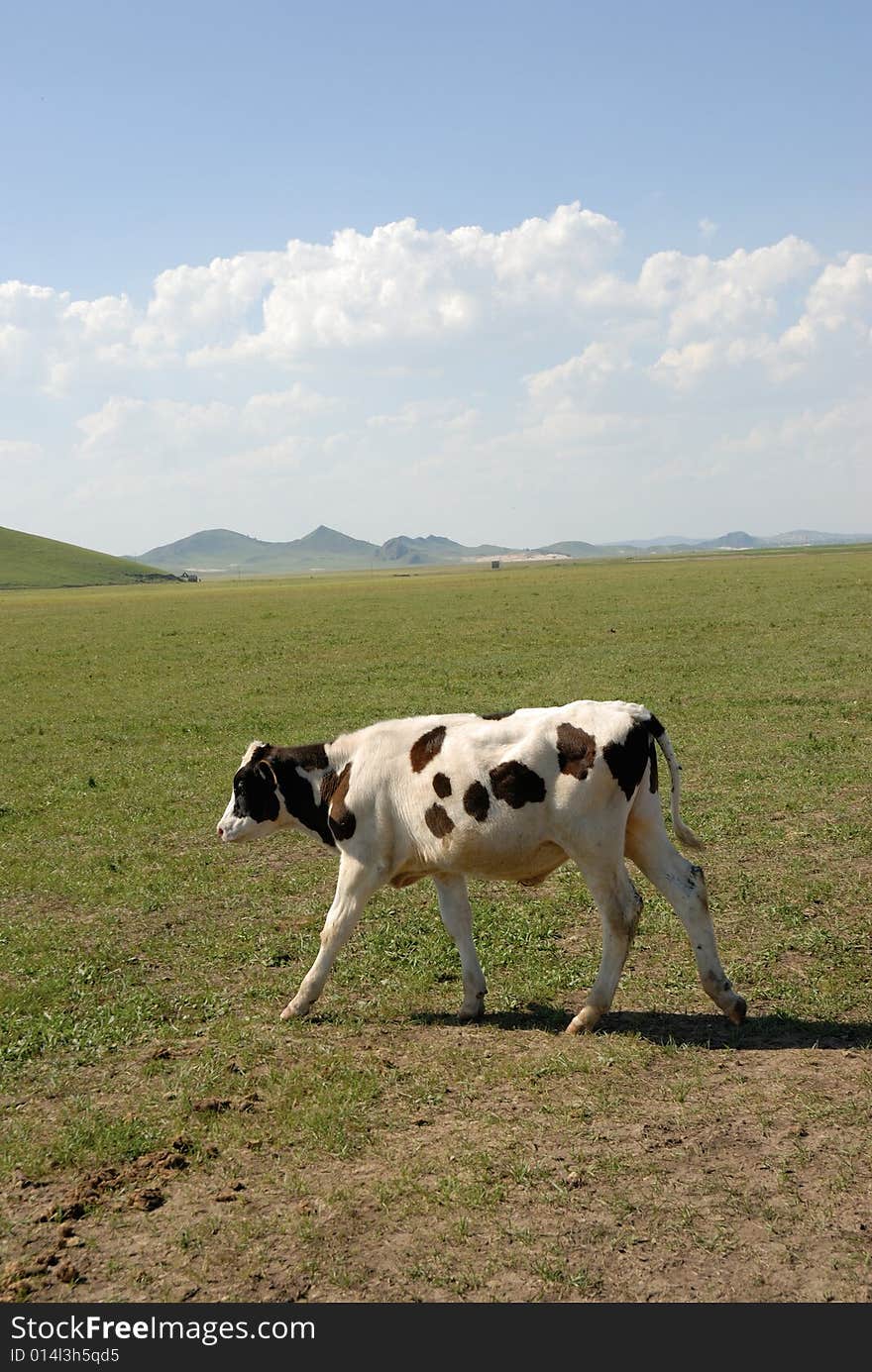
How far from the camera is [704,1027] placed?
8.23m

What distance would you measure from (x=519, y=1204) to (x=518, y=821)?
289cm

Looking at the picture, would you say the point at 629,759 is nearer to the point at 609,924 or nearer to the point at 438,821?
the point at 609,924

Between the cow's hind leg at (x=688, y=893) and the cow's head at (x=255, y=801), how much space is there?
9.90 ft

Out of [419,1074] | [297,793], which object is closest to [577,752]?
[419,1074]

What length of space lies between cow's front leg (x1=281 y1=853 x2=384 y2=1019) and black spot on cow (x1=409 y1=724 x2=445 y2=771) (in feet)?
2.82

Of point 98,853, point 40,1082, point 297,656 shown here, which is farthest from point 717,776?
point 297,656

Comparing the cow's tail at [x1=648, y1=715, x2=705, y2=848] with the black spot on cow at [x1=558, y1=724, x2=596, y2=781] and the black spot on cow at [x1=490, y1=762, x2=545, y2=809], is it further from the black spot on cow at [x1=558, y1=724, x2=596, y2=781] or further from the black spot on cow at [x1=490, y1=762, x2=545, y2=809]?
the black spot on cow at [x1=490, y1=762, x2=545, y2=809]

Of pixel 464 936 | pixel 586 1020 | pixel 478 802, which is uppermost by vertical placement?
pixel 478 802

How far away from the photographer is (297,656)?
35500mm

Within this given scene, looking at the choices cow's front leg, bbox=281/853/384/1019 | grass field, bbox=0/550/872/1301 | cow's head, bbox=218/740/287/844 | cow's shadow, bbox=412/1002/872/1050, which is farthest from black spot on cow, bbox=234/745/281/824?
cow's shadow, bbox=412/1002/872/1050

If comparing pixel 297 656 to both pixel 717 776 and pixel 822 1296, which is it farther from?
pixel 822 1296

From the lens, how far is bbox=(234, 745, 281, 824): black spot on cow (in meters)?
9.71

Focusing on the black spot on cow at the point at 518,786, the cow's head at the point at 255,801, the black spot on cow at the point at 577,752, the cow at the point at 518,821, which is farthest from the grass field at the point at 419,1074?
the black spot on cow at the point at 577,752

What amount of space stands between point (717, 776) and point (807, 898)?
18.1ft
